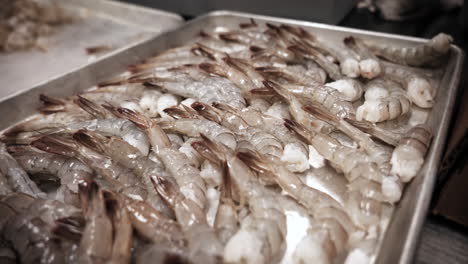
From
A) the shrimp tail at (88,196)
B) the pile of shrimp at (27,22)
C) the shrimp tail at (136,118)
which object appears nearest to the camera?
the shrimp tail at (88,196)

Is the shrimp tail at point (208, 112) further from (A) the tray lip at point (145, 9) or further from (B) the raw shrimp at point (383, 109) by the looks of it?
(A) the tray lip at point (145, 9)

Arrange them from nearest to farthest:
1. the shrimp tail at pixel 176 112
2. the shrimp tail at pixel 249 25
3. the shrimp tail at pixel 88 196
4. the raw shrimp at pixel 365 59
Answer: the shrimp tail at pixel 88 196 → the shrimp tail at pixel 176 112 → the raw shrimp at pixel 365 59 → the shrimp tail at pixel 249 25

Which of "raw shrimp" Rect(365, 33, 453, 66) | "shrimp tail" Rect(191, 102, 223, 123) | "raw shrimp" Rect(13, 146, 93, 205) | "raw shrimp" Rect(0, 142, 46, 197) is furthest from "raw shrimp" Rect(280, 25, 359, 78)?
"raw shrimp" Rect(0, 142, 46, 197)

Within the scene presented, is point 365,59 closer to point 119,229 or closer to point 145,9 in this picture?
point 119,229

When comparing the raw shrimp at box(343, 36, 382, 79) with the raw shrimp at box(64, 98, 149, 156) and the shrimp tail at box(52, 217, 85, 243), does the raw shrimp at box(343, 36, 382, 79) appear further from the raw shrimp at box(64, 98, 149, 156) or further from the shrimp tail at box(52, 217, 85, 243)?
the shrimp tail at box(52, 217, 85, 243)

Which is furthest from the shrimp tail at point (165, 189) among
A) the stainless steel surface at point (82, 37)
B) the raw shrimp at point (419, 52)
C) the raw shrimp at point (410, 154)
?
the raw shrimp at point (419, 52)

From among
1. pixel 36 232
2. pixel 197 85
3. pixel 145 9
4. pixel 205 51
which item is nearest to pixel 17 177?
pixel 36 232

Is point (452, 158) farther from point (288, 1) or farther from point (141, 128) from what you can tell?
point (288, 1)

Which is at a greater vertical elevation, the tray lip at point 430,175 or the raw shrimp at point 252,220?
the tray lip at point 430,175
